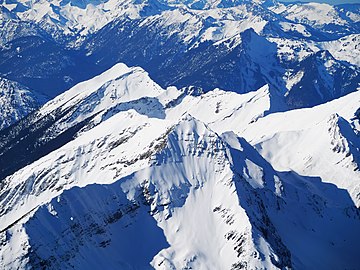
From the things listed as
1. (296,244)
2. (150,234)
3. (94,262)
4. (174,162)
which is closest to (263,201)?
(296,244)

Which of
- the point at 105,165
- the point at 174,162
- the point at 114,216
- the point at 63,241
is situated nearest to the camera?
the point at 63,241

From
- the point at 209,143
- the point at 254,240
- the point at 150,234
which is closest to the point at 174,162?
the point at 209,143

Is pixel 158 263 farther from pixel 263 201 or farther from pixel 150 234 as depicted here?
pixel 263 201

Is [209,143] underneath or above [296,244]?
above

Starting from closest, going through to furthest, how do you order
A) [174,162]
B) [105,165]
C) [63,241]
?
[63,241] < [174,162] < [105,165]

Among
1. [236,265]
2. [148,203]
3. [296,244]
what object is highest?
[148,203]

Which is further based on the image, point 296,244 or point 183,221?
point 296,244

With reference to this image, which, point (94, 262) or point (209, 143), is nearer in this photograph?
point (94, 262)

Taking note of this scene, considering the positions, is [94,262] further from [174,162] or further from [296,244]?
[296,244]

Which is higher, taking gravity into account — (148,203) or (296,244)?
(148,203)
